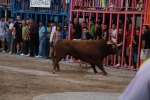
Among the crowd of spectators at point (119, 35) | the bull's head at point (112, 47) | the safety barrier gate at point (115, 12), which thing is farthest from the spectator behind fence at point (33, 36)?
the bull's head at point (112, 47)

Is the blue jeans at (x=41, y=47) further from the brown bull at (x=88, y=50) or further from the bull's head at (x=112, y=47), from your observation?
the bull's head at (x=112, y=47)

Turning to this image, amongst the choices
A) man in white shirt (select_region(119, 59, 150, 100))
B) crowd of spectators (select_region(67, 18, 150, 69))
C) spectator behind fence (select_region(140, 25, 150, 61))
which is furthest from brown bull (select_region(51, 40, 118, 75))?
man in white shirt (select_region(119, 59, 150, 100))

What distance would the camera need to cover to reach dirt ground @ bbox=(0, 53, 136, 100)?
9984 millimetres

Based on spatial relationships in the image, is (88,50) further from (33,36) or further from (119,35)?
(33,36)

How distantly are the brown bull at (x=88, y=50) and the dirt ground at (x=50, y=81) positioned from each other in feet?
1.55

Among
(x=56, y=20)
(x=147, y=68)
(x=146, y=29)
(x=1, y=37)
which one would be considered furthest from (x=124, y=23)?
(x=147, y=68)

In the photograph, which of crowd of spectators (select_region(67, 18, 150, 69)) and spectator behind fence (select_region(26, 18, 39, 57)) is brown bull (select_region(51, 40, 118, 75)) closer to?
crowd of spectators (select_region(67, 18, 150, 69))

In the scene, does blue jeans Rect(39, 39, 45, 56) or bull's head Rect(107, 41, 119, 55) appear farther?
blue jeans Rect(39, 39, 45, 56)

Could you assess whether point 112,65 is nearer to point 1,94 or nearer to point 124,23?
point 124,23

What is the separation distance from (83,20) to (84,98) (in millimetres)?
10007

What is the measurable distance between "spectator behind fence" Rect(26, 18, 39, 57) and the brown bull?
5.47 meters

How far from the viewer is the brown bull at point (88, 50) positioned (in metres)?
14.3

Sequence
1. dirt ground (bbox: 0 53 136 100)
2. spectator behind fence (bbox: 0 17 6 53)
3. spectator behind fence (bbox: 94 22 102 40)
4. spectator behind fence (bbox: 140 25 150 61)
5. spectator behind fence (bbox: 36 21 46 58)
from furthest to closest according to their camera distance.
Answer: spectator behind fence (bbox: 0 17 6 53) < spectator behind fence (bbox: 36 21 46 58) < spectator behind fence (bbox: 94 22 102 40) < spectator behind fence (bbox: 140 25 150 61) < dirt ground (bbox: 0 53 136 100)

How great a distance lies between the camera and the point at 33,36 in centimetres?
2023
